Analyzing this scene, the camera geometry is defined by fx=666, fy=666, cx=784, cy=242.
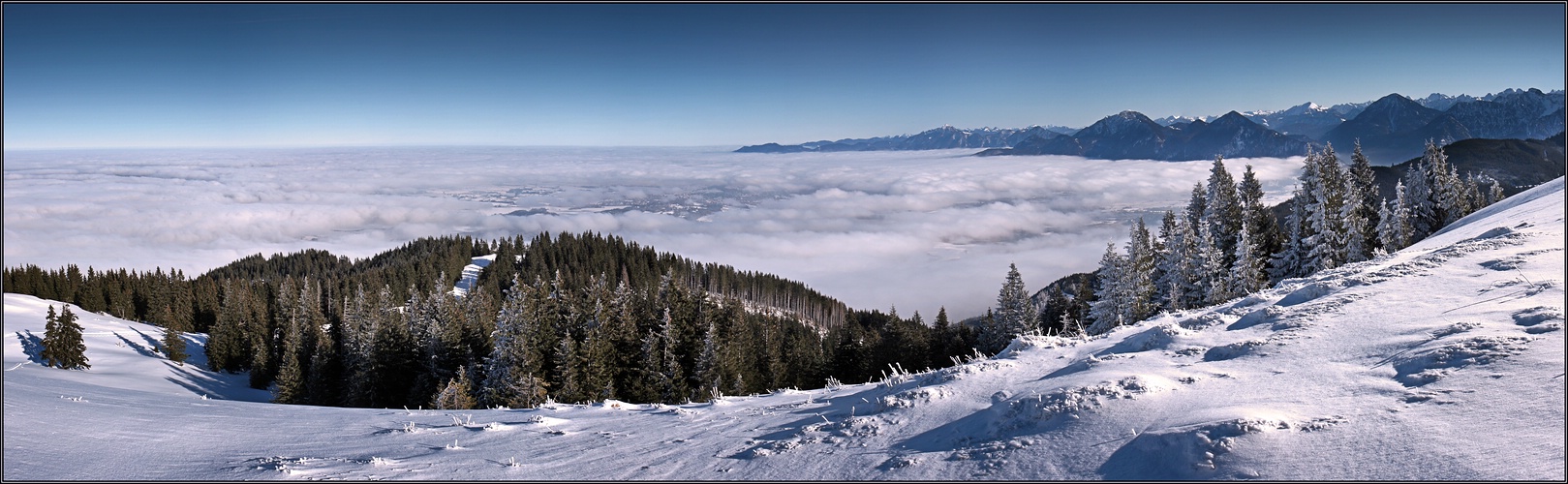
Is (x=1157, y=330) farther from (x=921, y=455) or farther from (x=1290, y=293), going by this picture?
(x=921, y=455)

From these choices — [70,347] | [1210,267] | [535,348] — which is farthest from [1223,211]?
[70,347]

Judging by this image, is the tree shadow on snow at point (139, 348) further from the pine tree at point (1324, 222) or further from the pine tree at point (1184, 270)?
the pine tree at point (1324, 222)

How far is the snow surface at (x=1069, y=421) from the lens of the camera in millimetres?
5070

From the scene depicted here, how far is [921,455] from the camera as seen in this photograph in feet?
19.6

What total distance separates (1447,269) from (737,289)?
119240 millimetres

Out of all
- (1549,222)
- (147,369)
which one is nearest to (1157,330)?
(1549,222)

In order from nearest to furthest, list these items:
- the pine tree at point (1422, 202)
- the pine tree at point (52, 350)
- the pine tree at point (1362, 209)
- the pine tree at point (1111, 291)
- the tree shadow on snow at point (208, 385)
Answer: the pine tree at point (1362, 209) → the pine tree at point (1111, 291) → the pine tree at point (52, 350) → the tree shadow on snow at point (208, 385) → the pine tree at point (1422, 202)

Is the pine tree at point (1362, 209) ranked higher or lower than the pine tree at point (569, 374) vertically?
higher

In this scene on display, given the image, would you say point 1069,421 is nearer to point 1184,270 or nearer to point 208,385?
point 1184,270

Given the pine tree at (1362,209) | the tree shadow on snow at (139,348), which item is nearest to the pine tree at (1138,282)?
the pine tree at (1362,209)

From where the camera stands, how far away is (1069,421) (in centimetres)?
614

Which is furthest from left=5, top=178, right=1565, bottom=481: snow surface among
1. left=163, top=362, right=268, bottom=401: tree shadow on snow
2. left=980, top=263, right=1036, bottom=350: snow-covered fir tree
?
left=163, top=362, right=268, bottom=401: tree shadow on snow

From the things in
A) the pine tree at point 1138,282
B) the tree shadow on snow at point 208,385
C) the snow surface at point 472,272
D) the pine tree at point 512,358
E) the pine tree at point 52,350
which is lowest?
the snow surface at point 472,272

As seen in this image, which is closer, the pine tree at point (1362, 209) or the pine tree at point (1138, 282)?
the pine tree at point (1138, 282)
